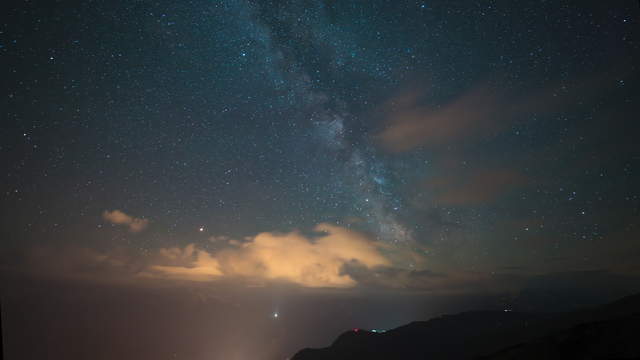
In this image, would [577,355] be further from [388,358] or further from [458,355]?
[388,358]

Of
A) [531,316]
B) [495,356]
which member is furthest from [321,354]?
[531,316]

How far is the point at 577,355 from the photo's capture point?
32500 millimetres

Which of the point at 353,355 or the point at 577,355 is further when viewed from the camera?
the point at 353,355

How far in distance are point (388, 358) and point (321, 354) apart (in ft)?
58.6

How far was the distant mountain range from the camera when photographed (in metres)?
32.0

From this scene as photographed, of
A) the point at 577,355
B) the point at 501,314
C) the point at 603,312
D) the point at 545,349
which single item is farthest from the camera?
the point at 501,314

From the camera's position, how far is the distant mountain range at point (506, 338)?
32028 mm

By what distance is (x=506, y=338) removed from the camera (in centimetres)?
6756

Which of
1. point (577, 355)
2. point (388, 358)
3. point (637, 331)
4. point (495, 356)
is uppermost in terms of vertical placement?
point (637, 331)

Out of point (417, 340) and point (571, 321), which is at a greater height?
point (571, 321)

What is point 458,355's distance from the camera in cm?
7362

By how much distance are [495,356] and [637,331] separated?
1528 centimetres

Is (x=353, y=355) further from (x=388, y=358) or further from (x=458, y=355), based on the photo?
(x=458, y=355)

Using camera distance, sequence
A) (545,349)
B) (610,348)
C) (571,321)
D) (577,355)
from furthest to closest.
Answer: (571,321) < (545,349) < (577,355) < (610,348)
